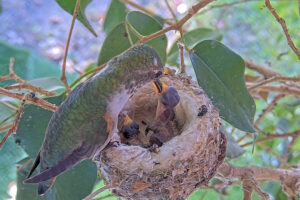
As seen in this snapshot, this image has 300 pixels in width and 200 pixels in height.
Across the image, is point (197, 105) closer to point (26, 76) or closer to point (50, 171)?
point (50, 171)

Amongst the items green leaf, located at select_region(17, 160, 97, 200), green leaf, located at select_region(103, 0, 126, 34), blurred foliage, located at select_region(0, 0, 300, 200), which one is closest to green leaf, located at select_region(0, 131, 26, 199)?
blurred foliage, located at select_region(0, 0, 300, 200)

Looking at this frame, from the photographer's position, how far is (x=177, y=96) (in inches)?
42.9

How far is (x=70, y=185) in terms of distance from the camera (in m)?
1.01

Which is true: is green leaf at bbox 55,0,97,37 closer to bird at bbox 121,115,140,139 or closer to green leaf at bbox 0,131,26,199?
bird at bbox 121,115,140,139

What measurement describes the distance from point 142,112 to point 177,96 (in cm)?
36

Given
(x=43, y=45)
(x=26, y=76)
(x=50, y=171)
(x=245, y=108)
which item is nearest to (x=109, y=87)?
(x=50, y=171)

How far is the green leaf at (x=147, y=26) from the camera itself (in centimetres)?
114

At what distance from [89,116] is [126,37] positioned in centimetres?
34

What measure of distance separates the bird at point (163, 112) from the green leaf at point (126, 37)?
5.4 inches

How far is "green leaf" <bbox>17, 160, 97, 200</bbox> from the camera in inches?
39.5

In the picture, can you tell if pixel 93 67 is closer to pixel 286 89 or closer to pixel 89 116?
pixel 89 116

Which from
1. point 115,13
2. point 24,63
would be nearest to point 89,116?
point 115,13

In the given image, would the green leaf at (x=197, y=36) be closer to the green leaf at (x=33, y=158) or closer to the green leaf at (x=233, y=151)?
the green leaf at (x=233, y=151)

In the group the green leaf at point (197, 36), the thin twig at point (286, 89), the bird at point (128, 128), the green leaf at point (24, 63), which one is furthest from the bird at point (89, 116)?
the green leaf at point (24, 63)
